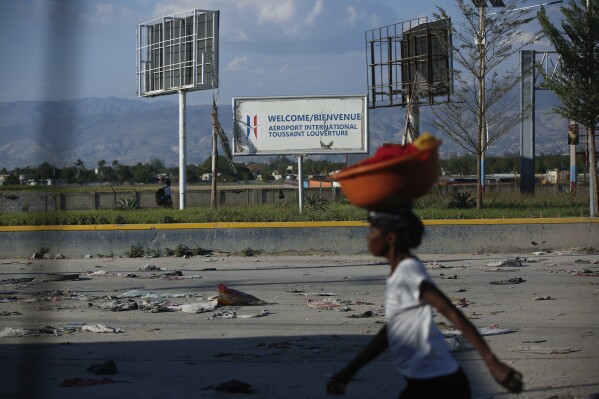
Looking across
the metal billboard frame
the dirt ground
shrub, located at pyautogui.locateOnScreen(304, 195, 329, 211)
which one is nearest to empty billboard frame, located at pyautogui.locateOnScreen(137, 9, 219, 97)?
the metal billboard frame

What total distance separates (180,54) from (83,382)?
1067 inches

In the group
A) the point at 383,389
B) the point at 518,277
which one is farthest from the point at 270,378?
the point at 518,277

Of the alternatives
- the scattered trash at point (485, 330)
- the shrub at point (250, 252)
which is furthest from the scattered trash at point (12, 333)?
the shrub at point (250, 252)

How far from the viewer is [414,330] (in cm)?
457

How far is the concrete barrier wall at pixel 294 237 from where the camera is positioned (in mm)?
19938

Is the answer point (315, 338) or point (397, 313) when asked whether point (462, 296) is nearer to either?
point (315, 338)

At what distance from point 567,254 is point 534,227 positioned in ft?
3.30

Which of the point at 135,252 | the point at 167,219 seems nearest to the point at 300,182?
the point at 167,219

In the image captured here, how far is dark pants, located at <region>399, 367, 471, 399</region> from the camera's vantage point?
A: 449cm

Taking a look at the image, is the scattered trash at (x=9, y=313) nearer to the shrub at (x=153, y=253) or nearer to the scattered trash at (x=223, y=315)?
the scattered trash at (x=223, y=315)

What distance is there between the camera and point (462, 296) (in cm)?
1307

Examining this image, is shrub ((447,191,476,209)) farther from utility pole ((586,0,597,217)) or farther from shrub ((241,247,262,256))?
shrub ((241,247,262,256))

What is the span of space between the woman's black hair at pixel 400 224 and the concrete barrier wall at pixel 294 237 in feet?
50.3

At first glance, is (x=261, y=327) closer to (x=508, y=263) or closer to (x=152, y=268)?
(x=152, y=268)
